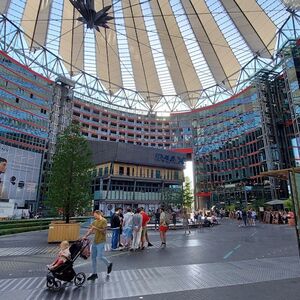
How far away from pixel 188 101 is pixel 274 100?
2634cm

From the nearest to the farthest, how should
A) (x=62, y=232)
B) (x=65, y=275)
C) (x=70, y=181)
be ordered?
(x=65, y=275) < (x=62, y=232) < (x=70, y=181)

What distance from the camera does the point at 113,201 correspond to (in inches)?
1809

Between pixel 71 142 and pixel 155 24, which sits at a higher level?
pixel 155 24

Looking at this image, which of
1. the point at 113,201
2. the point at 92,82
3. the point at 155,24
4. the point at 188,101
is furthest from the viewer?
the point at 188,101

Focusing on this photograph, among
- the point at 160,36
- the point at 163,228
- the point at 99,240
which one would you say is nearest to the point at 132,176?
the point at 160,36

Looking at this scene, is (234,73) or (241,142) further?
(241,142)

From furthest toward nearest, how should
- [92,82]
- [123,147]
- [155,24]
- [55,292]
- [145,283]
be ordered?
1. [92,82]
2. [123,147]
3. [155,24]
4. [145,283]
5. [55,292]

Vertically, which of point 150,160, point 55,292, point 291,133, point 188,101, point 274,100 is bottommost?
point 55,292

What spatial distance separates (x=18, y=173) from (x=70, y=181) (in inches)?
2026

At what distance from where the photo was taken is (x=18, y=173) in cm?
6041

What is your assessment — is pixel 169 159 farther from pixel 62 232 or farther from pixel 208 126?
pixel 208 126

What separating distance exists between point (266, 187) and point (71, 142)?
5967 centimetres

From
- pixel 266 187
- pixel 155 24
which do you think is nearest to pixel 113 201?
pixel 155 24

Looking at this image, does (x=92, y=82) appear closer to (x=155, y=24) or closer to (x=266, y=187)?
(x=155, y=24)
